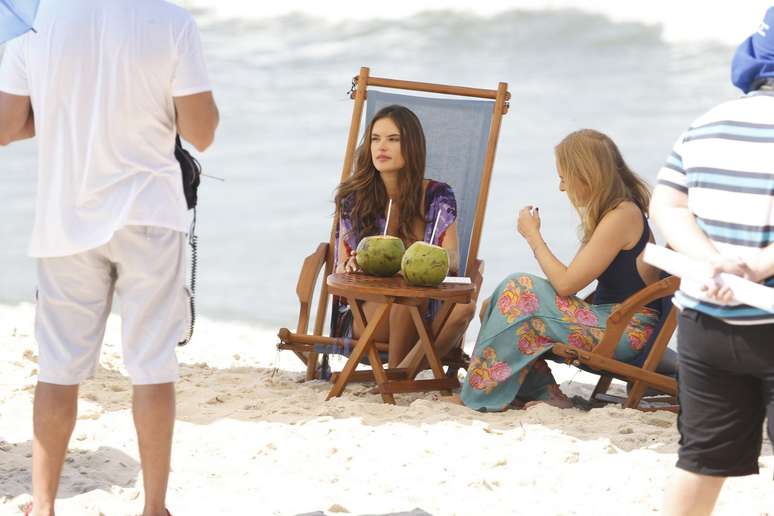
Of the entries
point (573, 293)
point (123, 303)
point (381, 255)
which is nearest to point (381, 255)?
point (381, 255)

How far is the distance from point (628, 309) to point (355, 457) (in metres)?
1.30

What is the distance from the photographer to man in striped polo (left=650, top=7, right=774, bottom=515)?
231 centimetres

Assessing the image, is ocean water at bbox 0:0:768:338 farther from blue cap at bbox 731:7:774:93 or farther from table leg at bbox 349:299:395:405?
blue cap at bbox 731:7:774:93

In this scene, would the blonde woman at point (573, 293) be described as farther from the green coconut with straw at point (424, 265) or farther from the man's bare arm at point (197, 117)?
the man's bare arm at point (197, 117)

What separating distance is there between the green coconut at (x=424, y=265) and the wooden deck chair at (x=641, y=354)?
0.55 m

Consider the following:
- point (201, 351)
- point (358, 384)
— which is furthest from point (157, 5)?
point (201, 351)

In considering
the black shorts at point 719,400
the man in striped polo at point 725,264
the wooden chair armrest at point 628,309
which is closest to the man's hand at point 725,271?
the man in striped polo at point 725,264

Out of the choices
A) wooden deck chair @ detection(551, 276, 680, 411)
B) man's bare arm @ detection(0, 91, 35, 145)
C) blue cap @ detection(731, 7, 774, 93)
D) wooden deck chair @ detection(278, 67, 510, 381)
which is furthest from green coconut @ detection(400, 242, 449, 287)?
blue cap @ detection(731, 7, 774, 93)

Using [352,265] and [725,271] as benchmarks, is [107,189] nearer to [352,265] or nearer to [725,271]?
[725,271]

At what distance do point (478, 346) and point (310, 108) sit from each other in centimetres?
1377

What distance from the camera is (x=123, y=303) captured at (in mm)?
2725

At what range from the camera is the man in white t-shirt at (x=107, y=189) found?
8.57 feet

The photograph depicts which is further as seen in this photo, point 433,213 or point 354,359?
point 433,213

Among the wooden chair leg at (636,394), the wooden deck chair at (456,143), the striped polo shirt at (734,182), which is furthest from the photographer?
the wooden deck chair at (456,143)
